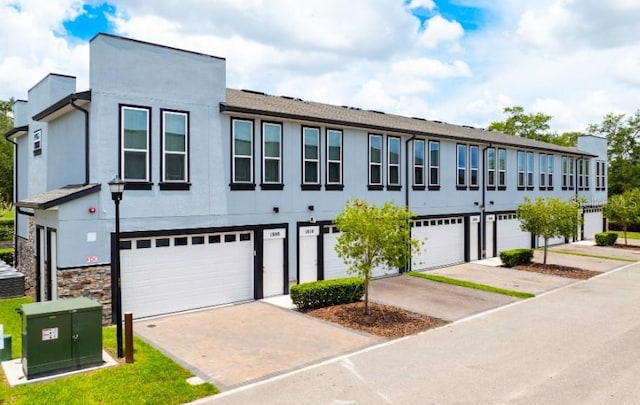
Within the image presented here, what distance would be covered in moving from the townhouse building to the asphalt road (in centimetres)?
527

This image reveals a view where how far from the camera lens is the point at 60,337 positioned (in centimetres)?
916

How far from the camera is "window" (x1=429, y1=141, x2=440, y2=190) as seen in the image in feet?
74.2

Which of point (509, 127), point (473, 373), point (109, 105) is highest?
point (509, 127)

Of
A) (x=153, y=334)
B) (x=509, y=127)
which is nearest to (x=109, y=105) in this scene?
(x=153, y=334)

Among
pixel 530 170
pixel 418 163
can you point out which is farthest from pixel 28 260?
pixel 530 170

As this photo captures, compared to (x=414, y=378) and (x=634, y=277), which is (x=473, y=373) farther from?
(x=634, y=277)

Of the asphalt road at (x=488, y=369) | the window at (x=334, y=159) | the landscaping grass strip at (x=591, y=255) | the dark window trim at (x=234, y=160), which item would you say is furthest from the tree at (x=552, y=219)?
the dark window trim at (x=234, y=160)

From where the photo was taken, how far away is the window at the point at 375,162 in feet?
64.7

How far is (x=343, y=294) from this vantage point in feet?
50.1

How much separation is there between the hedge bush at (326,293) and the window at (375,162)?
17.8 ft

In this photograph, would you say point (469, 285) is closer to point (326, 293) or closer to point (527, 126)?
point (326, 293)

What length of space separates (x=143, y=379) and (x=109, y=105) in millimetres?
7610

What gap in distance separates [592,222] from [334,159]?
2867cm

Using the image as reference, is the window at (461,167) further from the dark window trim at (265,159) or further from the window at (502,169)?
the dark window trim at (265,159)
